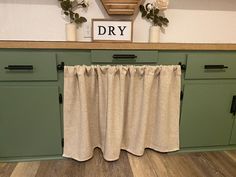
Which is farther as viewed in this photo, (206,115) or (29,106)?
(206,115)

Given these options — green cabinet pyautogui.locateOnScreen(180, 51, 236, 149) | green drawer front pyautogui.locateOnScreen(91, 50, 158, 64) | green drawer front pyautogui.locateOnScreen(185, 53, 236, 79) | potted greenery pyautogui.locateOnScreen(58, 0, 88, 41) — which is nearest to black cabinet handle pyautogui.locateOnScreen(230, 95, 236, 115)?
green cabinet pyautogui.locateOnScreen(180, 51, 236, 149)

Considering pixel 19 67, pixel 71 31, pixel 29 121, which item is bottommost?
pixel 29 121

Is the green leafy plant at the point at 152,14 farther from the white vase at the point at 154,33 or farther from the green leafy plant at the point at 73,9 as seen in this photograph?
the green leafy plant at the point at 73,9

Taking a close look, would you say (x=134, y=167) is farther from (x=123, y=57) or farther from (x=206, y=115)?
(x=123, y=57)

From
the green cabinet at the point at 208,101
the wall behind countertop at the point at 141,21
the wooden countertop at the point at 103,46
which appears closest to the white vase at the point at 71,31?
the wall behind countertop at the point at 141,21

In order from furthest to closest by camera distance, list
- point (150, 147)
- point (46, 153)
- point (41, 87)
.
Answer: point (150, 147), point (46, 153), point (41, 87)

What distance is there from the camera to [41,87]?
1540 mm

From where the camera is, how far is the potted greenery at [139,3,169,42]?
69.5 inches

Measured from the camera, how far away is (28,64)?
4.84 feet

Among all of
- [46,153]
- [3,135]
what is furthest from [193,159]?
[3,135]

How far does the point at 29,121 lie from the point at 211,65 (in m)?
1.53

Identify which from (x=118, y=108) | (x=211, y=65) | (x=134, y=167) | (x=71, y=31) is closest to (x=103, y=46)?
(x=71, y=31)

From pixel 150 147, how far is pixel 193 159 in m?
0.39

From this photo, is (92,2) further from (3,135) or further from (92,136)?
(3,135)
